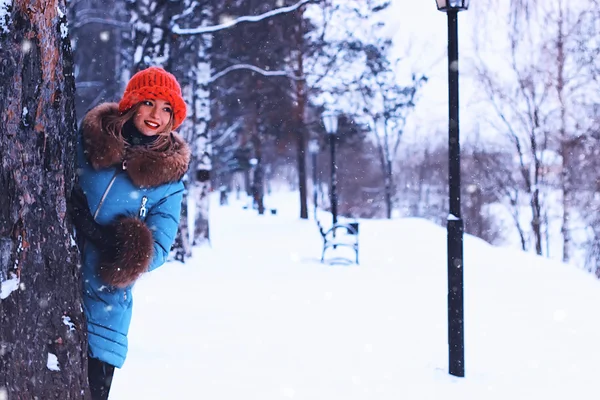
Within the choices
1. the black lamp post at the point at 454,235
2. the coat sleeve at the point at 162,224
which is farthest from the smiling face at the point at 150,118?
the black lamp post at the point at 454,235

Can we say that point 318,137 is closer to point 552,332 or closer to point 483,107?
point 483,107

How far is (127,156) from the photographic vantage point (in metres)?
2.52

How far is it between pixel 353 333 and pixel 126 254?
14.1ft

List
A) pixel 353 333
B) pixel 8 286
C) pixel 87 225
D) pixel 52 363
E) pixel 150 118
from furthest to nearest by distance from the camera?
pixel 353 333
pixel 150 118
pixel 87 225
pixel 52 363
pixel 8 286

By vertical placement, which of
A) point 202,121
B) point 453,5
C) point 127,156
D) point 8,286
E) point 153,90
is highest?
point 453,5

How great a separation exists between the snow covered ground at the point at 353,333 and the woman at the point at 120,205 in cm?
195

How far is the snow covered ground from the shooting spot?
15.3ft

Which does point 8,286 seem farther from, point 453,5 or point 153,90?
point 453,5

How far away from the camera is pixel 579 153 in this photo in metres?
22.7

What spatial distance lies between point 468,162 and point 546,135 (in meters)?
14.8

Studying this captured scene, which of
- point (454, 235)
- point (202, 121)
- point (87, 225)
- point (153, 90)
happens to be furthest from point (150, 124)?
point (202, 121)

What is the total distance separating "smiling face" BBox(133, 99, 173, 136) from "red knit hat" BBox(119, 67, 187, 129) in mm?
29

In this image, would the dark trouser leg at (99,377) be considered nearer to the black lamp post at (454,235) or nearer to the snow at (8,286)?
the snow at (8,286)

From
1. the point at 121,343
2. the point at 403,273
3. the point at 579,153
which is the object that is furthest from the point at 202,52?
the point at 579,153
